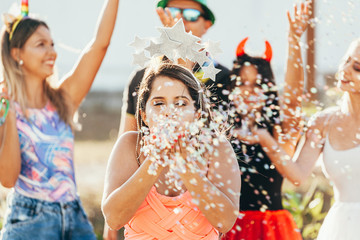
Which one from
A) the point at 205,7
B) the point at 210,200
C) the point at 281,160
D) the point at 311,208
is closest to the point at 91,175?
the point at 311,208

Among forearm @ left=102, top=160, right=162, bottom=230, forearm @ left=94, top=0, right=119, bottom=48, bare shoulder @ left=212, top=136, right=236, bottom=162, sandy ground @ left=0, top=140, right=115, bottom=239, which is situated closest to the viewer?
forearm @ left=102, top=160, right=162, bottom=230

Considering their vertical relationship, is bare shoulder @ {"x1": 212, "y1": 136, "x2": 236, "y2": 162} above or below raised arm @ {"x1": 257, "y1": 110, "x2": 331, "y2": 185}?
above

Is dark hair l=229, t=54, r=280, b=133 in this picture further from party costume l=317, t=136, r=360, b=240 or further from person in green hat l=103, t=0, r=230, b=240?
party costume l=317, t=136, r=360, b=240

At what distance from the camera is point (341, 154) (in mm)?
2764

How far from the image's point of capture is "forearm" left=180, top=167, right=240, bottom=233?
2033 millimetres

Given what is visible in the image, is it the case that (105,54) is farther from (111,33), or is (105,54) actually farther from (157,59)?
(157,59)

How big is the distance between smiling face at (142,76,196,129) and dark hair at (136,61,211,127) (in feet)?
0.06

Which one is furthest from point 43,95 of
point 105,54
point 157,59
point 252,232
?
point 252,232

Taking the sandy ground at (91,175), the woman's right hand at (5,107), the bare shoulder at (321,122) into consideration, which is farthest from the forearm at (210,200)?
the sandy ground at (91,175)

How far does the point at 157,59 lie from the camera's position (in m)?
2.33

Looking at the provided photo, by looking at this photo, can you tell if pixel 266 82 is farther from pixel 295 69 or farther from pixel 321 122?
pixel 321 122

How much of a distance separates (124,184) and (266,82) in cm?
142

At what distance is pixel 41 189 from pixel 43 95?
578mm

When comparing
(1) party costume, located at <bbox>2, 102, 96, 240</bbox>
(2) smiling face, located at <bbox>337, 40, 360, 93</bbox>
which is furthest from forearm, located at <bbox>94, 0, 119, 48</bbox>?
(2) smiling face, located at <bbox>337, 40, 360, 93</bbox>
